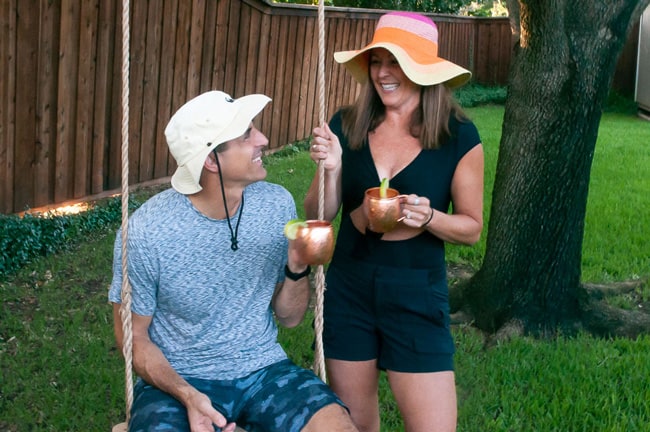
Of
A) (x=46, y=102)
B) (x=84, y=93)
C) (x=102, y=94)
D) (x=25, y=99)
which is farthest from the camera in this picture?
(x=102, y=94)

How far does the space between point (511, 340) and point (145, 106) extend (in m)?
5.16

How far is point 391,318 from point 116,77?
594 cm

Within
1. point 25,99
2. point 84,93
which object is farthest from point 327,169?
point 84,93

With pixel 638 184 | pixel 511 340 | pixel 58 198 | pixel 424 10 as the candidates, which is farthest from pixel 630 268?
pixel 424 10

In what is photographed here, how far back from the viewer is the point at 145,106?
8609 millimetres

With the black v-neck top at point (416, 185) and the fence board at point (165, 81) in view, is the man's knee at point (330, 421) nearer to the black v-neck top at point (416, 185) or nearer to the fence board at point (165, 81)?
the black v-neck top at point (416, 185)

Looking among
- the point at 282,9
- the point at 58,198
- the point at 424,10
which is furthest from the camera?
the point at 424,10

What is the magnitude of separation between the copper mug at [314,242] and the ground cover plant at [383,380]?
1508 millimetres

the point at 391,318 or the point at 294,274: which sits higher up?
the point at 294,274

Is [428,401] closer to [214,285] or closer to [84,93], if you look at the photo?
[214,285]

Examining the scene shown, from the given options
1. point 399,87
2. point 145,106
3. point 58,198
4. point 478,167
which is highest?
point 399,87

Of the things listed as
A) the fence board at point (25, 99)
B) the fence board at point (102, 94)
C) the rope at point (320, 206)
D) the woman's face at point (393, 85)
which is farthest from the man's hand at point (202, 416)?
the fence board at point (102, 94)

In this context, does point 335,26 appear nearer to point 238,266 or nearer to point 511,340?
point 511,340

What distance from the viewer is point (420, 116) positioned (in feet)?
9.30
